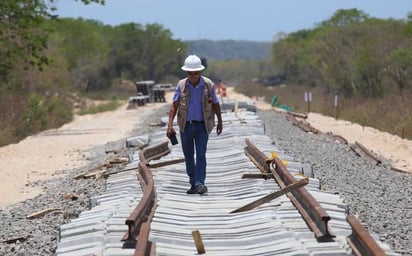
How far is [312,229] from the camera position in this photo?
8.17 meters

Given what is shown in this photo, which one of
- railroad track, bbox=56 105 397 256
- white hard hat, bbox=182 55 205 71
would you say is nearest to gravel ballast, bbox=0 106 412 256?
Result: railroad track, bbox=56 105 397 256

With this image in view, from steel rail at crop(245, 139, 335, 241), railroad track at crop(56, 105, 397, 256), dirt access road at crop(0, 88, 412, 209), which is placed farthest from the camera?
dirt access road at crop(0, 88, 412, 209)

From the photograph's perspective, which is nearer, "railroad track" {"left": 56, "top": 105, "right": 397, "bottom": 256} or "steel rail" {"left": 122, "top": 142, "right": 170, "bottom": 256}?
"steel rail" {"left": 122, "top": 142, "right": 170, "bottom": 256}

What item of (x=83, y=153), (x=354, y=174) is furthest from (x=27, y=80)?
(x=354, y=174)

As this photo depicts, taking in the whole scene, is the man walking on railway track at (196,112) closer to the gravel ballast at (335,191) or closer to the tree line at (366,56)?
the gravel ballast at (335,191)

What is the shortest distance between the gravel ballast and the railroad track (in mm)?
465

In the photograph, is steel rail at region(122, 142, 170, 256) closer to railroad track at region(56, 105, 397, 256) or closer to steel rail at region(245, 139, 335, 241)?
railroad track at region(56, 105, 397, 256)

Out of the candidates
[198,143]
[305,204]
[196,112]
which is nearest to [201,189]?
[198,143]

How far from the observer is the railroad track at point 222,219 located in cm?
766

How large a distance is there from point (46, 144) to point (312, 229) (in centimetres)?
2324

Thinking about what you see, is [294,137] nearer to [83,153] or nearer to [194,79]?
[83,153]

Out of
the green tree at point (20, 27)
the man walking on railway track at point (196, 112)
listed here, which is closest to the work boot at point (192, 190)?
the man walking on railway track at point (196, 112)

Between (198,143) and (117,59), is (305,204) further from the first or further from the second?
(117,59)

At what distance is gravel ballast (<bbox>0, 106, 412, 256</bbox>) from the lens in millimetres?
9148
